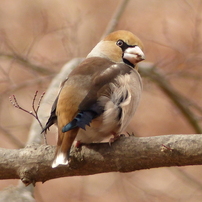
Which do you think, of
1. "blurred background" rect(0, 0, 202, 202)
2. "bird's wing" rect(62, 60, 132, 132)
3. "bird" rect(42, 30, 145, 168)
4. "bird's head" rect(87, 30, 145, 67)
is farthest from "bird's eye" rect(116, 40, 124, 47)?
"blurred background" rect(0, 0, 202, 202)

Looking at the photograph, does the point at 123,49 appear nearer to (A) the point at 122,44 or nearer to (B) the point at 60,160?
(A) the point at 122,44

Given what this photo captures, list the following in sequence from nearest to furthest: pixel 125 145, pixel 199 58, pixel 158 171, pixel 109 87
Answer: pixel 125 145 → pixel 109 87 → pixel 199 58 → pixel 158 171

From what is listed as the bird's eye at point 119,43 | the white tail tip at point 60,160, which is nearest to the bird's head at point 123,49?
the bird's eye at point 119,43

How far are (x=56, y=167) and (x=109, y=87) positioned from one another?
50 centimetres

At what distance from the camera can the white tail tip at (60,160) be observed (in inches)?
81.0

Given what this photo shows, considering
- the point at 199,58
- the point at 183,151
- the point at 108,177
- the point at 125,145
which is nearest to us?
the point at 183,151

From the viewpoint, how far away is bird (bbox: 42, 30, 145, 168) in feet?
7.00

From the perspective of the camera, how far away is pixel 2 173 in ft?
7.54

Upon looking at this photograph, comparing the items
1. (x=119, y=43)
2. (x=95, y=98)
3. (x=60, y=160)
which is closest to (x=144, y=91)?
(x=119, y=43)

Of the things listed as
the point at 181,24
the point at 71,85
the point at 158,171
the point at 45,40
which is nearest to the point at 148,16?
the point at 181,24

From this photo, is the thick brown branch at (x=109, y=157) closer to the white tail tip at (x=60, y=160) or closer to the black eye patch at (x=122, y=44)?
the white tail tip at (x=60, y=160)

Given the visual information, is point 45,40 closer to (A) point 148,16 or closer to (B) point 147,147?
(A) point 148,16

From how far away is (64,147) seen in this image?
7.00 ft

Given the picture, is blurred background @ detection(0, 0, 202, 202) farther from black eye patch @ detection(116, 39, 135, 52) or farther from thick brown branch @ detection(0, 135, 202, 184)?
thick brown branch @ detection(0, 135, 202, 184)
